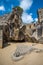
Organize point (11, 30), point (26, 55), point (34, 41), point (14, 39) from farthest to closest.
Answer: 1. point (11, 30)
2. point (14, 39)
3. point (34, 41)
4. point (26, 55)

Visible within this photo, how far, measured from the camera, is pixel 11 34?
1477cm

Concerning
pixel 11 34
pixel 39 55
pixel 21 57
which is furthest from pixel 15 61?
pixel 11 34

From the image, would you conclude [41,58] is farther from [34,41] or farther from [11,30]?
[11,30]

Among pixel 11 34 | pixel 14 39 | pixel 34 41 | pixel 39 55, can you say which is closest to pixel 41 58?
pixel 39 55

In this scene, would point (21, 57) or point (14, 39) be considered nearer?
point (21, 57)

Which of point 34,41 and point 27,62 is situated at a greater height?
point 34,41

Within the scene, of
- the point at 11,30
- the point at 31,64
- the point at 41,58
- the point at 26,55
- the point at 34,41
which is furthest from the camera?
the point at 11,30

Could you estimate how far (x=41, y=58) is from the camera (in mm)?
7609

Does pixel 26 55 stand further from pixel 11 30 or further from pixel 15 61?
pixel 11 30

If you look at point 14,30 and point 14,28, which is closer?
point 14,30

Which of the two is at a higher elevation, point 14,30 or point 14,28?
point 14,28

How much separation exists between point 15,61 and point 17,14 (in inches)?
371

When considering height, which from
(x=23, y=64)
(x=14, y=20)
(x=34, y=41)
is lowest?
(x=23, y=64)

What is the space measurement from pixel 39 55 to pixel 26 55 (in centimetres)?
89
